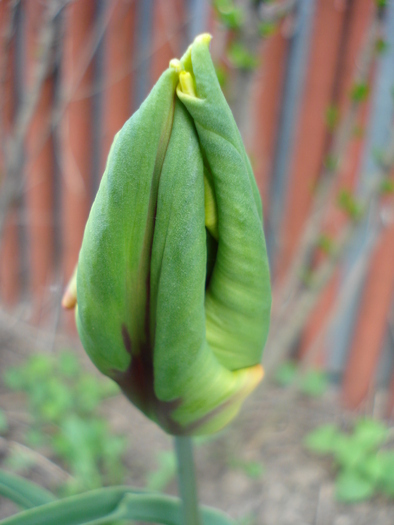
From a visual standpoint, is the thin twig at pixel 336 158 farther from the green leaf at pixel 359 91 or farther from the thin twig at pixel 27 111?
the thin twig at pixel 27 111

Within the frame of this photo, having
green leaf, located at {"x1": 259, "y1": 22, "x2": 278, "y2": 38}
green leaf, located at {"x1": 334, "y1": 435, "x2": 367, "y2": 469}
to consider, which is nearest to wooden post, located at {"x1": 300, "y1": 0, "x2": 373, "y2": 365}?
green leaf, located at {"x1": 259, "y1": 22, "x2": 278, "y2": 38}

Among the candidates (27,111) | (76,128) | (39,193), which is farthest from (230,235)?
(39,193)

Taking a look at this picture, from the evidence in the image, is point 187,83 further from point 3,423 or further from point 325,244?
point 3,423

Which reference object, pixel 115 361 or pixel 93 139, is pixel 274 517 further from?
pixel 93 139

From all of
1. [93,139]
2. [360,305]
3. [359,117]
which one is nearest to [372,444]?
[360,305]

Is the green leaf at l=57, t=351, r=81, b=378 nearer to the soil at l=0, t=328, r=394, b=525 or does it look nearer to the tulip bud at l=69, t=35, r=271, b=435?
the soil at l=0, t=328, r=394, b=525

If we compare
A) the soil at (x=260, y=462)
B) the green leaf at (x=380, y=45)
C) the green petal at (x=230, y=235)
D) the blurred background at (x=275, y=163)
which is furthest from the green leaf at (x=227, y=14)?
the soil at (x=260, y=462)
